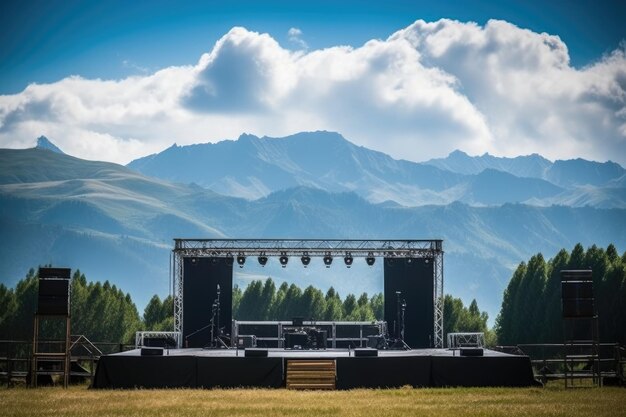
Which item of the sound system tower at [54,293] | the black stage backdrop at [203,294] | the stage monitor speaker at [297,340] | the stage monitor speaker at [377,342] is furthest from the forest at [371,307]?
the sound system tower at [54,293]

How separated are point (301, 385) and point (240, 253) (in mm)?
11526

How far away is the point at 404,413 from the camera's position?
70.5 feet

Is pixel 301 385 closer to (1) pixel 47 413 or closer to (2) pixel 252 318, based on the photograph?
(1) pixel 47 413

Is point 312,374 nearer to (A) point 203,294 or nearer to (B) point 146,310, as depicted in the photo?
(A) point 203,294

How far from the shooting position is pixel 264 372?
27.8 meters

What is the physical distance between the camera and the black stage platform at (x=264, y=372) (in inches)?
1084

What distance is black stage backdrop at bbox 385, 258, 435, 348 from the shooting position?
125 ft

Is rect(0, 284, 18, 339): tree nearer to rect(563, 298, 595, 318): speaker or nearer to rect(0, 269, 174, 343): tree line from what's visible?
rect(0, 269, 174, 343): tree line

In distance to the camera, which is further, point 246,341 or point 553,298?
point 553,298

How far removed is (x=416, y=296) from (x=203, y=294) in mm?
8630

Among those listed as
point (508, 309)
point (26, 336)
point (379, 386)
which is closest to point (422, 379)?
point (379, 386)

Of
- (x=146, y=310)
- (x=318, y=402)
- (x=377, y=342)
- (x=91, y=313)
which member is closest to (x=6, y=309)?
(x=91, y=313)

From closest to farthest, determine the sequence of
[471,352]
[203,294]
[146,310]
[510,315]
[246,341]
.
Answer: [471,352], [246,341], [203,294], [510,315], [146,310]

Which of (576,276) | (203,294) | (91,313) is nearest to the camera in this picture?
(576,276)
